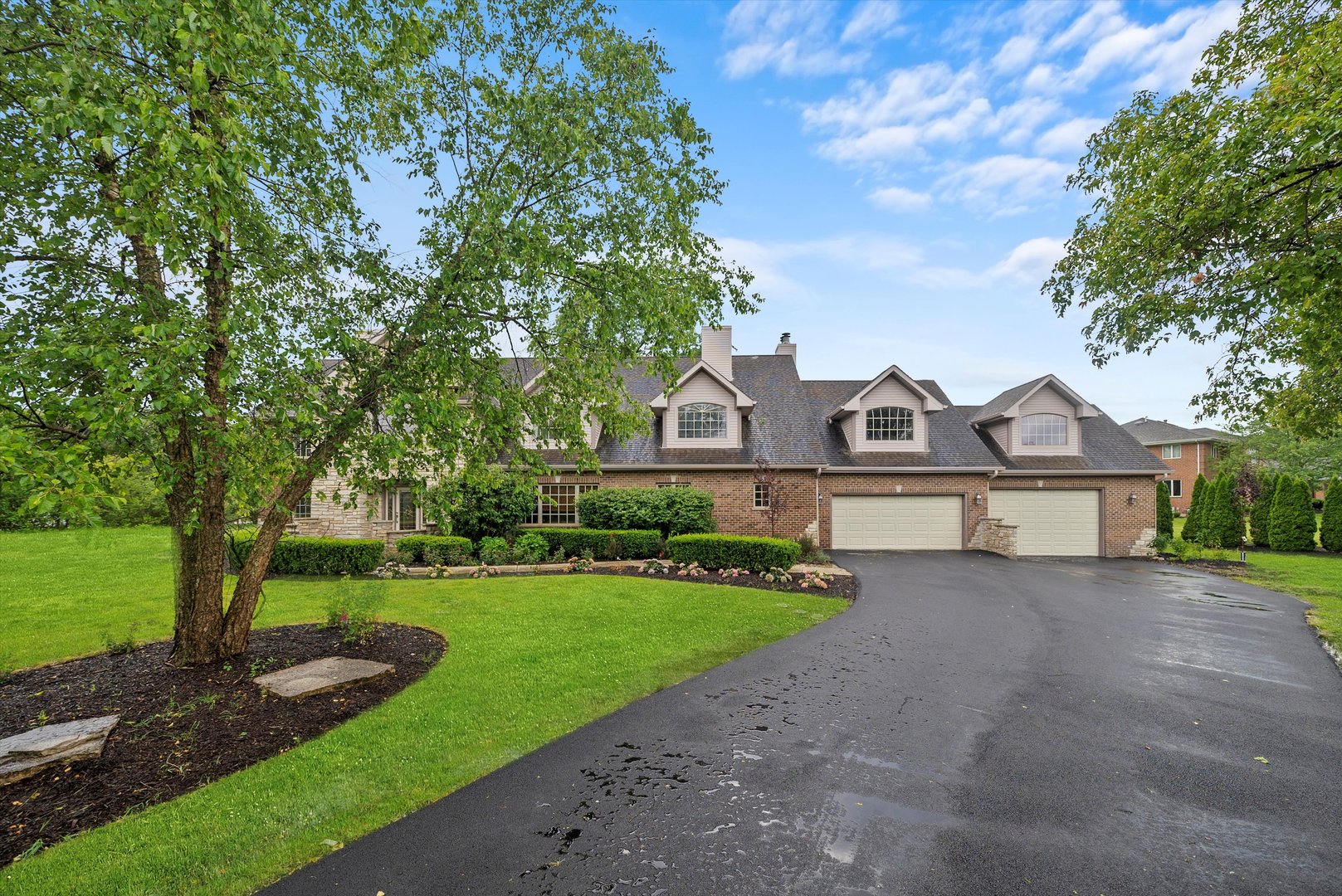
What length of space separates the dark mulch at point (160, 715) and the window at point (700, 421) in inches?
470

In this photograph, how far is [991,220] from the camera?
12.6 meters

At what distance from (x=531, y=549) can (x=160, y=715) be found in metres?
9.72

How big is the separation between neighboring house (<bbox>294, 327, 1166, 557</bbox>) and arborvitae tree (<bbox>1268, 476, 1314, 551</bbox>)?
18.6 feet

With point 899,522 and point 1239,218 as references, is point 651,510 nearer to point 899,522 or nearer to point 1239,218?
point 899,522

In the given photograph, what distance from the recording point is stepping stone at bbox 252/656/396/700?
5.57 m

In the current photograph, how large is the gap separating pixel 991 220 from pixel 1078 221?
180cm

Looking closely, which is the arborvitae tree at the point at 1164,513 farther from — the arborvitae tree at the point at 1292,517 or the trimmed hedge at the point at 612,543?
the trimmed hedge at the point at 612,543

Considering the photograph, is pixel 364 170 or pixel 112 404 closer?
pixel 112 404

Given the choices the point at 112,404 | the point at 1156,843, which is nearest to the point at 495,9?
the point at 112,404

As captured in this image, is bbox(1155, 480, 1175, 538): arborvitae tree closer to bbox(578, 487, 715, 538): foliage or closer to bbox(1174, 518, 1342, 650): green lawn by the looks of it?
bbox(1174, 518, 1342, 650): green lawn

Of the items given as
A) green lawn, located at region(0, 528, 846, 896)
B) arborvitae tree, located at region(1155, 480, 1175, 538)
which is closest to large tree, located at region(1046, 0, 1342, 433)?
green lawn, located at region(0, 528, 846, 896)

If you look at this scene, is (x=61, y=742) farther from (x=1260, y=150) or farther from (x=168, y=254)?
(x=1260, y=150)

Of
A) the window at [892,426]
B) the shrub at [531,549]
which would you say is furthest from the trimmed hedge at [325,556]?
the window at [892,426]

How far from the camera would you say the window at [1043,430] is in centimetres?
1925
